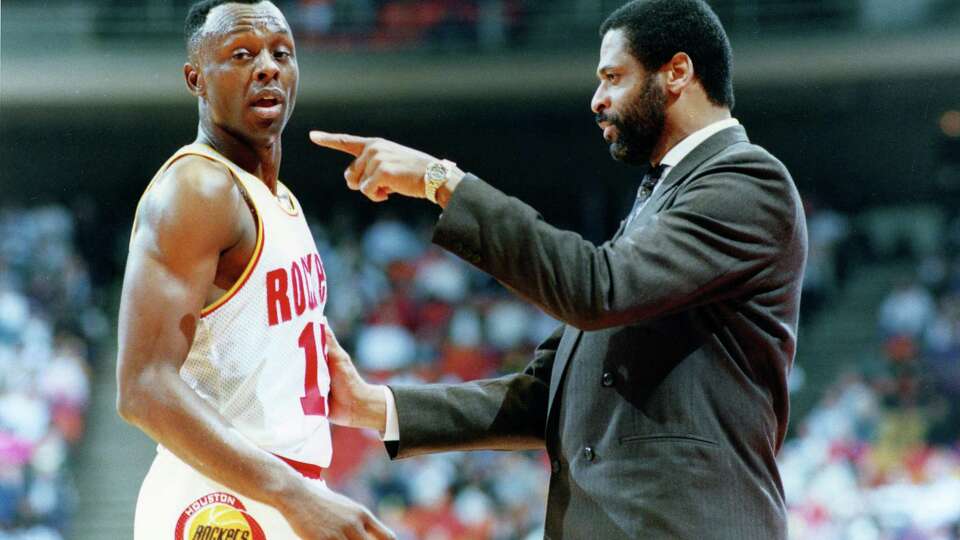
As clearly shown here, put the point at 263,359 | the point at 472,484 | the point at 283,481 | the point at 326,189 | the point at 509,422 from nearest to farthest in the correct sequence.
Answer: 1. the point at 283,481
2. the point at 263,359
3. the point at 509,422
4. the point at 472,484
5. the point at 326,189

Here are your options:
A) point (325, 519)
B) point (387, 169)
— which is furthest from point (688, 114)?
point (325, 519)

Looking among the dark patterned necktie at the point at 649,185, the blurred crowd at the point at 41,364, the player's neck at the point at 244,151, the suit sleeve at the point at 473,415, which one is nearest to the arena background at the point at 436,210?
the blurred crowd at the point at 41,364

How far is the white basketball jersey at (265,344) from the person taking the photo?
2625 mm

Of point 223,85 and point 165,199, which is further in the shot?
point 223,85

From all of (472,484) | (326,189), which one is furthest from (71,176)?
(472,484)

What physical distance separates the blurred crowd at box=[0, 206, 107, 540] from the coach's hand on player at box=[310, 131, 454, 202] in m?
7.61

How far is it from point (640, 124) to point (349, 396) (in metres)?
1.01

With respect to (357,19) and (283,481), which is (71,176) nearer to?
(357,19)

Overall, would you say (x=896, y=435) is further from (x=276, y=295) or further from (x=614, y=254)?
(x=276, y=295)

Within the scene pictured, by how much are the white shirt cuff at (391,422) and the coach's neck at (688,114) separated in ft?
3.24

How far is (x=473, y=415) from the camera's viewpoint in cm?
321

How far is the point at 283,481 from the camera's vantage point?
2.46 metres

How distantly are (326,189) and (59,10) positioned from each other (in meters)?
3.40

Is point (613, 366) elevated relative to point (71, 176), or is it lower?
elevated
